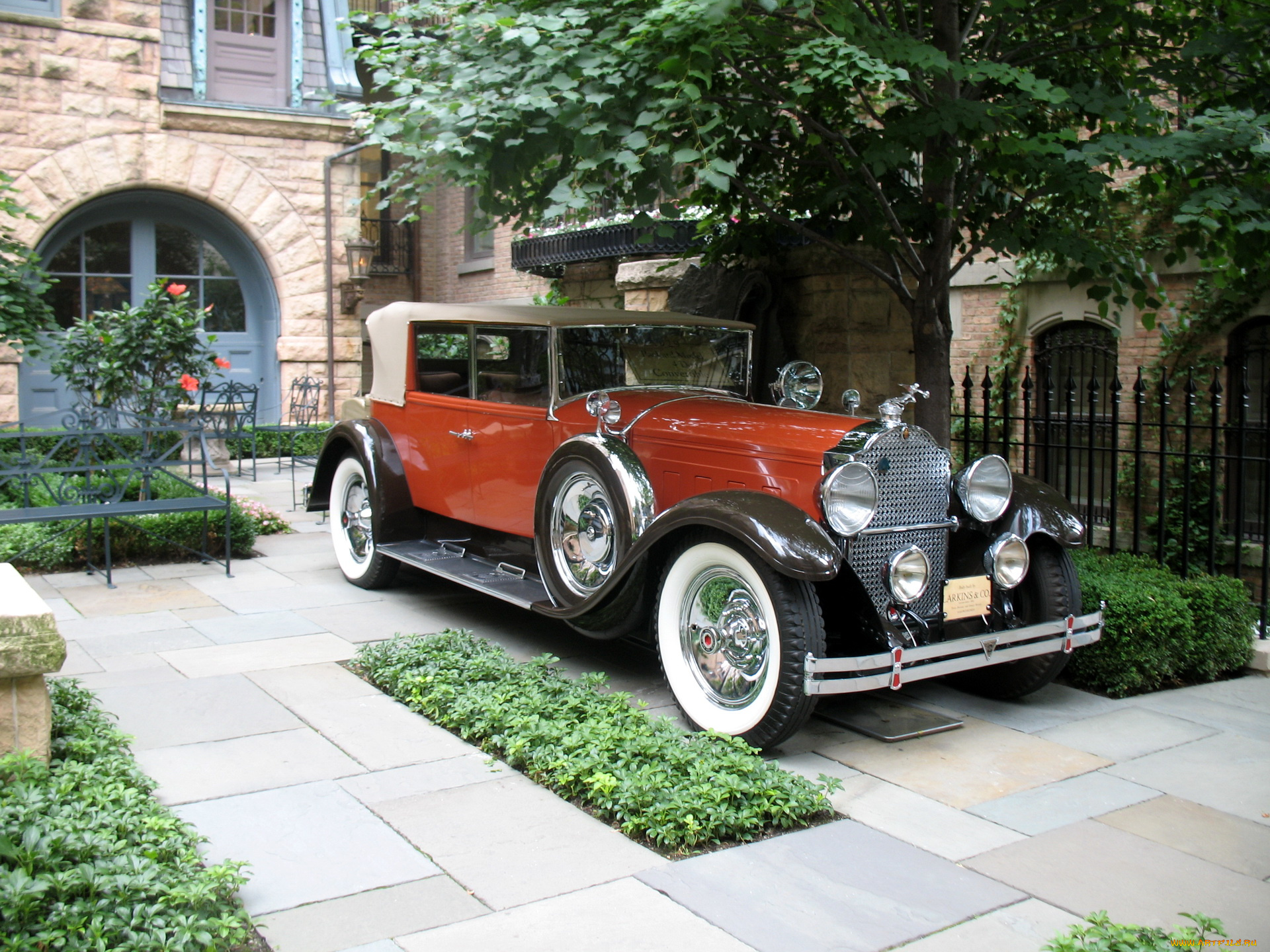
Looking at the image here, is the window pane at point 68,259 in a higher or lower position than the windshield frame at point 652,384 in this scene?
higher

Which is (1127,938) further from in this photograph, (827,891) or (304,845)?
(304,845)

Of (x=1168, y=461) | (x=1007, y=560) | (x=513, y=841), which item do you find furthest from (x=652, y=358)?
(x=1168, y=461)

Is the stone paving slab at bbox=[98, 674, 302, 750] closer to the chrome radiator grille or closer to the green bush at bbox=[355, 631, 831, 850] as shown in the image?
the green bush at bbox=[355, 631, 831, 850]

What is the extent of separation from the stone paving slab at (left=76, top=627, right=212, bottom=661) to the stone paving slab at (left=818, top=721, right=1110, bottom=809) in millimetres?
3535

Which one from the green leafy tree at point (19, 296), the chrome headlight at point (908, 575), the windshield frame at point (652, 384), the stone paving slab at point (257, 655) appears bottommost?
the stone paving slab at point (257, 655)

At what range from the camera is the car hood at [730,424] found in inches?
181

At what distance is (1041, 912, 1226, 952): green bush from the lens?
8.71 ft

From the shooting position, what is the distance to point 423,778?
4.02 metres

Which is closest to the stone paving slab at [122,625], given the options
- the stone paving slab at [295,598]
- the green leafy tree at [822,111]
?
the stone paving slab at [295,598]

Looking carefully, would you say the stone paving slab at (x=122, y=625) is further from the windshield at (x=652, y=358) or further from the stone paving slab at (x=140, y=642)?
the windshield at (x=652, y=358)

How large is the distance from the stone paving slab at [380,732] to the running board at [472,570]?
877 millimetres

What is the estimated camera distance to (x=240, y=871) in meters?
3.23

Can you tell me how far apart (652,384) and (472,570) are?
147cm

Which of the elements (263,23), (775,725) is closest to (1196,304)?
(775,725)
